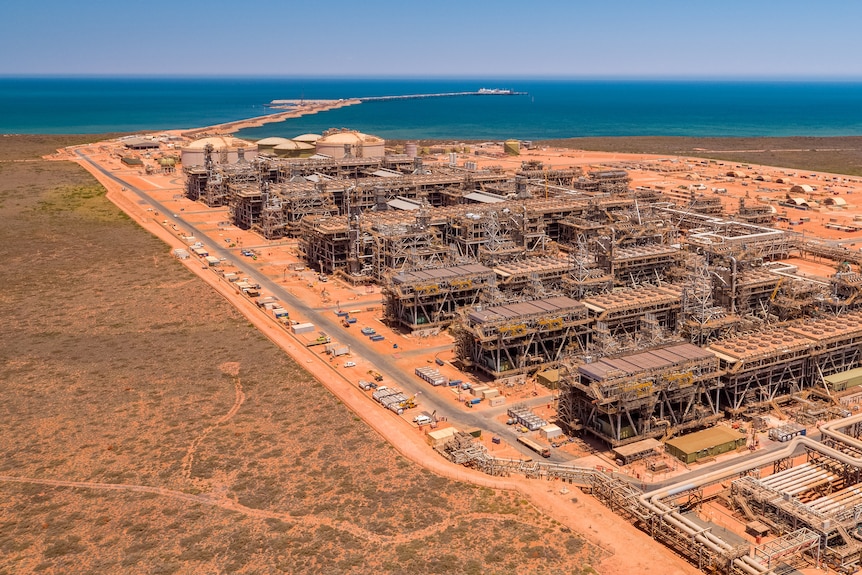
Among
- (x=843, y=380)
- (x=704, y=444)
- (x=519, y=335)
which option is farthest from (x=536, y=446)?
(x=843, y=380)

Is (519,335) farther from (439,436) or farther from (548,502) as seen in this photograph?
(548,502)

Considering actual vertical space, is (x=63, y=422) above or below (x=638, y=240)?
below

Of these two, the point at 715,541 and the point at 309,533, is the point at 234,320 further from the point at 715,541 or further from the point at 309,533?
the point at 715,541

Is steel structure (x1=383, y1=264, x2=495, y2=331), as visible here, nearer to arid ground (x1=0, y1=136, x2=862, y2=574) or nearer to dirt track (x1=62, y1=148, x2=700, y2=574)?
dirt track (x1=62, y1=148, x2=700, y2=574)

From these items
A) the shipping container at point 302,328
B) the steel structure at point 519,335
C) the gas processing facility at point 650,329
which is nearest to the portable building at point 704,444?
the gas processing facility at point 650,329

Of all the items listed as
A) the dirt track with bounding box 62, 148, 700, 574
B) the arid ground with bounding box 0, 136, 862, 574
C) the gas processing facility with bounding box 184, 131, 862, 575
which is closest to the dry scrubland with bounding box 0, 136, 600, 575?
the arid ground with bounding box 0, 136, 862, 574

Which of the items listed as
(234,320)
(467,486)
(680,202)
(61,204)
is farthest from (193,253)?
(680,202)
